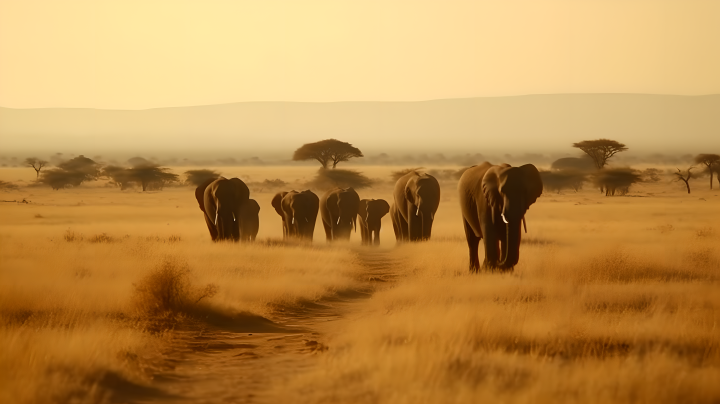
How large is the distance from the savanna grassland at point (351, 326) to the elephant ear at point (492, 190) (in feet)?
4.80

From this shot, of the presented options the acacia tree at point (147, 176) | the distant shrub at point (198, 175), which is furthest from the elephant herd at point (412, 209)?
the distant shrub at point (198, 175)

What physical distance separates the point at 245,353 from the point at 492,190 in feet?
25.1

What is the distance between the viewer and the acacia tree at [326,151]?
74.8 m

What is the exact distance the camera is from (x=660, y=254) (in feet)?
68.2

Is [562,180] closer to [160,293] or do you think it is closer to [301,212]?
[301,212]

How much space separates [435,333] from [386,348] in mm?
945

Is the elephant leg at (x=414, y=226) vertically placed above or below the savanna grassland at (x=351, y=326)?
above

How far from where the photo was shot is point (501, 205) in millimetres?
16812

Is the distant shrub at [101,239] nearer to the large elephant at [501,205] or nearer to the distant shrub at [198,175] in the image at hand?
the large elephant at [501,205]

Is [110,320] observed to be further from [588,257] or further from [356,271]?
[588,257]

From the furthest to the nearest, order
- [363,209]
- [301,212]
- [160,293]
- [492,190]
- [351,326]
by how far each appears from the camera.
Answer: [363,209], [301,212], [492,190], [160,293], [351,326]

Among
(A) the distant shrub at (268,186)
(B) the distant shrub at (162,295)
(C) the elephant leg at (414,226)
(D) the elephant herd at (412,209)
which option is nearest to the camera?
(B) the distant shrub at (162,295)

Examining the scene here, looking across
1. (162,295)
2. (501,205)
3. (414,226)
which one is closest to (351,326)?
(162,295)

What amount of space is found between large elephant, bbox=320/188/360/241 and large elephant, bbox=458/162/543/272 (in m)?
14.8
